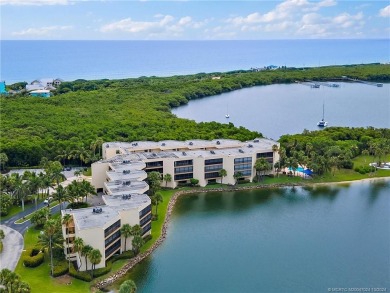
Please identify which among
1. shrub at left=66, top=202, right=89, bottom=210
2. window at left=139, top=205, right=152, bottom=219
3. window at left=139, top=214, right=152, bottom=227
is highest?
window at left=139, top=205, right=152, bottom=219

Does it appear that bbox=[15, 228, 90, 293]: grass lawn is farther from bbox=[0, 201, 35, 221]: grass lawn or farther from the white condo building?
bbox=[0, 201, 35, 221]: grass lawn

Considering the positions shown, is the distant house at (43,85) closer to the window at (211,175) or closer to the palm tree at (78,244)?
the window at (211,175)

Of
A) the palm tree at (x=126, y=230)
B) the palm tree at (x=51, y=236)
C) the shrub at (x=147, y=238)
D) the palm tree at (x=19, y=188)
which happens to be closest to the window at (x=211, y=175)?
the shrub at (x=147, y=238)

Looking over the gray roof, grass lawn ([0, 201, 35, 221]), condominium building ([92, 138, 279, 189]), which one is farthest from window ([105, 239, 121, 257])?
grass lawn ([0, 201, 35, 221])

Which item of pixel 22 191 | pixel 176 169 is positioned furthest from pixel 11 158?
pixel 176 169

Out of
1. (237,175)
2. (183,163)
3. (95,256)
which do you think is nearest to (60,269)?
(95,256)

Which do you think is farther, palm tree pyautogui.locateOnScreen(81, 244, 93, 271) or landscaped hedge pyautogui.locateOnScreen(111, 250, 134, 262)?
landscaped hedge pyautogui.locateOnScreen(111, 250, 134, 262)

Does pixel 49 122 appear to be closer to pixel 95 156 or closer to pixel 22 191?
pixel 95 156
